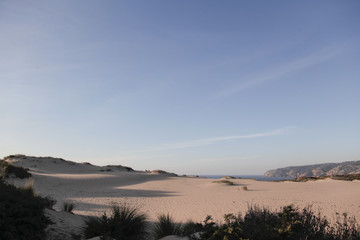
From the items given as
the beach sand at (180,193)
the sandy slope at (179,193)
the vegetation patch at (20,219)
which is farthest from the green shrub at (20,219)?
the sandy slope at (179,193)

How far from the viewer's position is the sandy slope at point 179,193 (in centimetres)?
1170

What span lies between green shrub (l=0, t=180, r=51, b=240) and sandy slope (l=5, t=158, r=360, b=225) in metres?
4.91

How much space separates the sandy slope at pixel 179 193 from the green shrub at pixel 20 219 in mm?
4914

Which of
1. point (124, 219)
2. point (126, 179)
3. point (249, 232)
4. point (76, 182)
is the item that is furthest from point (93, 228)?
point (126, 179)

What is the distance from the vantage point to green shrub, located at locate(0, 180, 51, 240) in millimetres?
4477

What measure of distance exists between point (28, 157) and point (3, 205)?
35562mm

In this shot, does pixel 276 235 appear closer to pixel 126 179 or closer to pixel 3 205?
pixel 3 205

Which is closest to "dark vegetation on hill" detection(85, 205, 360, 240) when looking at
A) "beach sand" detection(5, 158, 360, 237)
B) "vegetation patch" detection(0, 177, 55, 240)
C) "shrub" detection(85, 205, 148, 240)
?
"shrub" detection(85, 205, 148, 240)

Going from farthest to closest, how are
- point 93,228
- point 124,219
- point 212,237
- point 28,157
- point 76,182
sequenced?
point 28,157, point 76,182, point 124,219, point 93,228, point 212,237

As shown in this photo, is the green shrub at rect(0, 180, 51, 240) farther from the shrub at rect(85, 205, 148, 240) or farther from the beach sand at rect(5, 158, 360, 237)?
the beach sand at rect(5, 158, 360, 237)

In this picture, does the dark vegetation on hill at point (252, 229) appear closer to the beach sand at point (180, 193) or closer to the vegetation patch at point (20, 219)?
the vegetation patch at point (20, 219)

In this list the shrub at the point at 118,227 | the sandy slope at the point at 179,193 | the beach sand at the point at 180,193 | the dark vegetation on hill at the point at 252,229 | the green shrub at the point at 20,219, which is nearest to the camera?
the dark vegetation on hill at the point at 252,229

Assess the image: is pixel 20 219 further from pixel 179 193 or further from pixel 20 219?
pixel 179 193

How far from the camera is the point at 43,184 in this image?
20.1 meters
